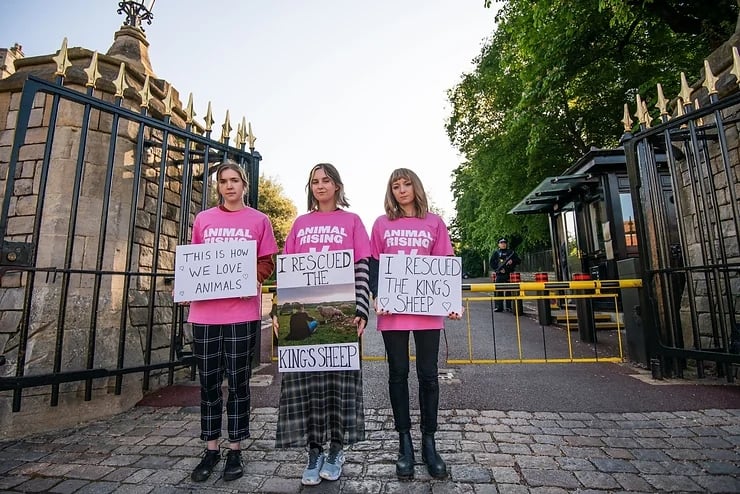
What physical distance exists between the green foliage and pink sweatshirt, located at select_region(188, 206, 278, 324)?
740 cm

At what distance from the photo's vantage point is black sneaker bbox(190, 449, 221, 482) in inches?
91.2

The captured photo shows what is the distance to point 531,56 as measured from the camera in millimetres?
9633

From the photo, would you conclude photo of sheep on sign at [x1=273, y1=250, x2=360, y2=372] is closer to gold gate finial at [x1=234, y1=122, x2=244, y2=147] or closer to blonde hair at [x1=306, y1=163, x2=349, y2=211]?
blonde hair at [x1=306, y1=163, x2=349, y2=211]

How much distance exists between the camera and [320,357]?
236 centimetres

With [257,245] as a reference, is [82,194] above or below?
above

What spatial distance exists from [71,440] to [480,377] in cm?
403

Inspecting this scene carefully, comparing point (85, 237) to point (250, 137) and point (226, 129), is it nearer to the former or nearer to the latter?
→ point (226, 129)

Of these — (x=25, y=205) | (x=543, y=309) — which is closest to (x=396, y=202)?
(x=25, y=205)

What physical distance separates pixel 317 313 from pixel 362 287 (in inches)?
13.2

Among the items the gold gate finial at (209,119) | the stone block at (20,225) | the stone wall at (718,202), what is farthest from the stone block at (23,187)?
the stone wall at (718,202)

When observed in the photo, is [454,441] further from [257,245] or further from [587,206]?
[587,206]

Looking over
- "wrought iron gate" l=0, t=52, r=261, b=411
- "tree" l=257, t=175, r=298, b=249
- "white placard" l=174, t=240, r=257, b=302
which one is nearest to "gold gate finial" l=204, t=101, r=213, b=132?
"wrought iron gate" l=0, t=52, r=261, b=411

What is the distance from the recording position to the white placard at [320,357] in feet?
7.70

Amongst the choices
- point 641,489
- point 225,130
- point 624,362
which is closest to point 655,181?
point 624,362
